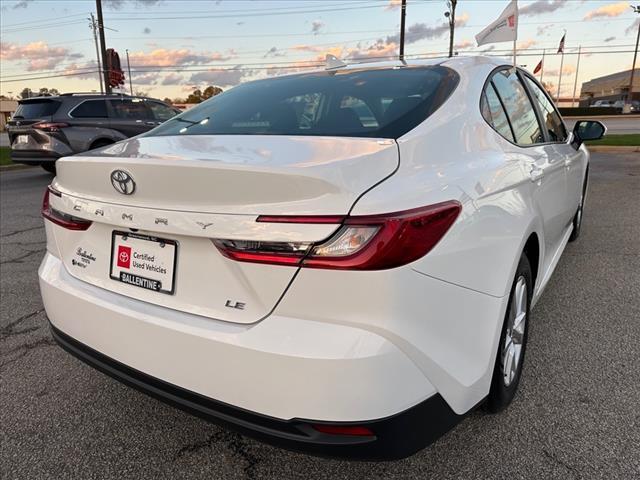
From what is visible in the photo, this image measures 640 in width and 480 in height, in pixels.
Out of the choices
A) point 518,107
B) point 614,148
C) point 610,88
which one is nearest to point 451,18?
point 614,148

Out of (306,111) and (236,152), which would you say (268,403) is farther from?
(306,111)

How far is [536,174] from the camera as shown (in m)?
2.45

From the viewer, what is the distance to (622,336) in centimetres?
297

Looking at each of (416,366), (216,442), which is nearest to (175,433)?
(216,442)

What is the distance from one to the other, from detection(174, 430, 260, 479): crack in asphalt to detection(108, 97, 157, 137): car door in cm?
964

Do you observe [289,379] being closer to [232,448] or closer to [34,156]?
[232,448]

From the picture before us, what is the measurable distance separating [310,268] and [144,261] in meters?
0.68

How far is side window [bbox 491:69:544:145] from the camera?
2.56 m

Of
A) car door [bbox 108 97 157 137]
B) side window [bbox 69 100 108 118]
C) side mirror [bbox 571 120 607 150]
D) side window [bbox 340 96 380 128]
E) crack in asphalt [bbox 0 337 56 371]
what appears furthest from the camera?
car door [bbox 108 97 157 137]

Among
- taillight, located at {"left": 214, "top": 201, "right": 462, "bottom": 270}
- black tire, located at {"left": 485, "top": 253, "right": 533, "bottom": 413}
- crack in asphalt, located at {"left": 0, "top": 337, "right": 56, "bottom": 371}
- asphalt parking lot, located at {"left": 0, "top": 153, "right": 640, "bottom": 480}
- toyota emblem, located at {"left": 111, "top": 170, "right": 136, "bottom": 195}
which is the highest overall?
toyota emblem, located at {"left": 111, "top": 170, "right": 136, "bottom": 195}

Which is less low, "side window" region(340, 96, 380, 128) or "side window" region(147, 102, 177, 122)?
"side window" region(340, 96, 380, 128)

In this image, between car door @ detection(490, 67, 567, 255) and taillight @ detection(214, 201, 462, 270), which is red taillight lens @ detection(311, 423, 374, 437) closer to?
taillight @ detection(214, 201, 462, 270)

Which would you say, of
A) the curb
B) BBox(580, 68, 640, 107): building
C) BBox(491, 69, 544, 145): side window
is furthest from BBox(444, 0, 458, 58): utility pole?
BBox(580, 68, 640, 107): building

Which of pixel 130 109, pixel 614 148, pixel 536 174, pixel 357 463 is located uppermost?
pixel 536 174
